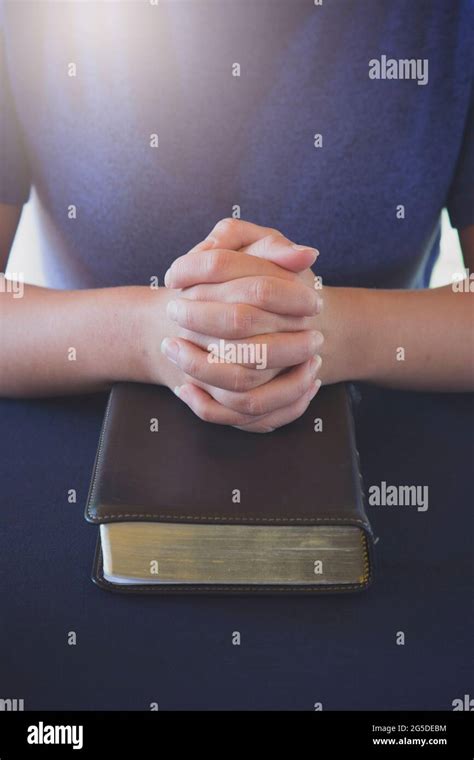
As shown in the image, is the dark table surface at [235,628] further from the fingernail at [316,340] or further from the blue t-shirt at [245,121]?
the blue t-shirt at [245,121]

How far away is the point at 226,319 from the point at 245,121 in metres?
0.33

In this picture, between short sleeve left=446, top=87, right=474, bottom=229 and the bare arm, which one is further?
short sleeve left=446, top=87, right=474, bottom=229

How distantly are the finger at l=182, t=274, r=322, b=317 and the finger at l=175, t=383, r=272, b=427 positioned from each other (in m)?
0.08

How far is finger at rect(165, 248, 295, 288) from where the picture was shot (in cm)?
64

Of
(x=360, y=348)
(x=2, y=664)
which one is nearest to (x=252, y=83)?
(x=360, y=348)

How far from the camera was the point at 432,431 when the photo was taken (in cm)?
68

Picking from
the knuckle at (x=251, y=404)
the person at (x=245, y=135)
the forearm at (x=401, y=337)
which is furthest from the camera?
the person at (x=245, y=135)

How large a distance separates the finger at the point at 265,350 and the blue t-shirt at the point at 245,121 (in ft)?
0.88

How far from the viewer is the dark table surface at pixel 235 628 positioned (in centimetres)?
49
